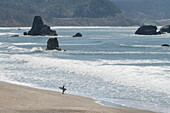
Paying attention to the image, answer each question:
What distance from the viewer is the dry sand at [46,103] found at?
23.7 m

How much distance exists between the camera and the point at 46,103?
87.3ft

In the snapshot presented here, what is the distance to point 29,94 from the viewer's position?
97.7ft

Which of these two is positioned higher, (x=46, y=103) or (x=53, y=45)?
(x=53, y=45)

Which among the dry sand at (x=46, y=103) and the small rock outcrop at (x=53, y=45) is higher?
the small rock outcrop at (x=53, y=45)

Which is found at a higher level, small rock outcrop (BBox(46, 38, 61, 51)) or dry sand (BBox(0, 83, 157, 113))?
small rock outcrop (BBox(46, 38, 61, 51))

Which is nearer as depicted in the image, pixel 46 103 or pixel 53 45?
pixel 46 103

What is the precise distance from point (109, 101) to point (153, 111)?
14.1 feet

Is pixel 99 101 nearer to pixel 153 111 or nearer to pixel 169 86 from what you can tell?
pixel 153 111

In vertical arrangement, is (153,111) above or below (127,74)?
below

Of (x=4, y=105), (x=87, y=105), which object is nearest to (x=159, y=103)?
(x=87, y=105)

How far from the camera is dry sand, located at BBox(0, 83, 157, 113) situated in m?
23.7

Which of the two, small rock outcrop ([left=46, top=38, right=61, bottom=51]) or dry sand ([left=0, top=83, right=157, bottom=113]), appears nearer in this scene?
dry sand ([left=0, top=83, right=157, bottom=113])

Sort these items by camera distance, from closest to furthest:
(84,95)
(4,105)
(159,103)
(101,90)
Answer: (4,105) < (159,103) < (84,95) < (101,90)

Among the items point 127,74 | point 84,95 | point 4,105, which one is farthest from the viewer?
point 127,74
